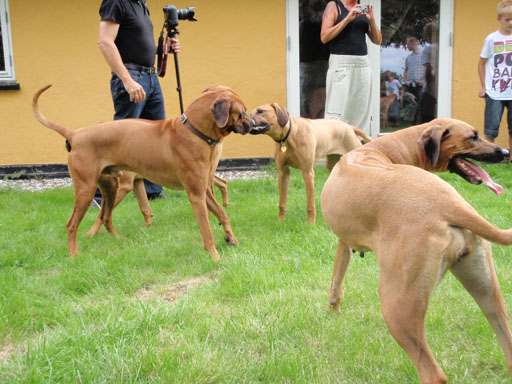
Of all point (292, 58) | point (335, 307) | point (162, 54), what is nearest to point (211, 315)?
point (335, 307)

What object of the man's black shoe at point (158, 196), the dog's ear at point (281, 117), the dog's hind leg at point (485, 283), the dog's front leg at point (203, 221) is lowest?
the man's black shoe at point (158, 196)

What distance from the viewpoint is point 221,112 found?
12.7 ft

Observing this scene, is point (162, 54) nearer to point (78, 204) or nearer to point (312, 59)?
point (78, 204)

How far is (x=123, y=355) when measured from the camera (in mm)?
2338

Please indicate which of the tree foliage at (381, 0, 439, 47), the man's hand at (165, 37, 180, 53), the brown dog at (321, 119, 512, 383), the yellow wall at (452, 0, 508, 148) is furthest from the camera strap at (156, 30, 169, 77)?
the yellow wall at (452, 0, 508, 148)

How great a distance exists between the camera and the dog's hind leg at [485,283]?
6.39ft

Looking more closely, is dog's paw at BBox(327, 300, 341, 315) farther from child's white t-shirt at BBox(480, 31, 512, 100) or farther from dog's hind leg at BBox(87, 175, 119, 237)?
child's white t-shirt at BBox(480, 31, 512, 100)

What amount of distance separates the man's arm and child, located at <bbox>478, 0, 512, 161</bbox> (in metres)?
5.49

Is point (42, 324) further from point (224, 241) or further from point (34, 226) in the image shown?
point (34, 226)

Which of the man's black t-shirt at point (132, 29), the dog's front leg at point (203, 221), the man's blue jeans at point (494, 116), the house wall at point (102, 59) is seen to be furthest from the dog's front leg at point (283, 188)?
the man's blue jeans at point (494, 116)

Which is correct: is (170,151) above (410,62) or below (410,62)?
below

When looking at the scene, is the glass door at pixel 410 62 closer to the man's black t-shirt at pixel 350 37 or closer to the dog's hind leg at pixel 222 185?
the man's black t-shirt at pixel 350 37

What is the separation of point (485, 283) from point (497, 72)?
6.44 metres

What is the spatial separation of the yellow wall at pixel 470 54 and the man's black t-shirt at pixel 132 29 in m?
5.74
